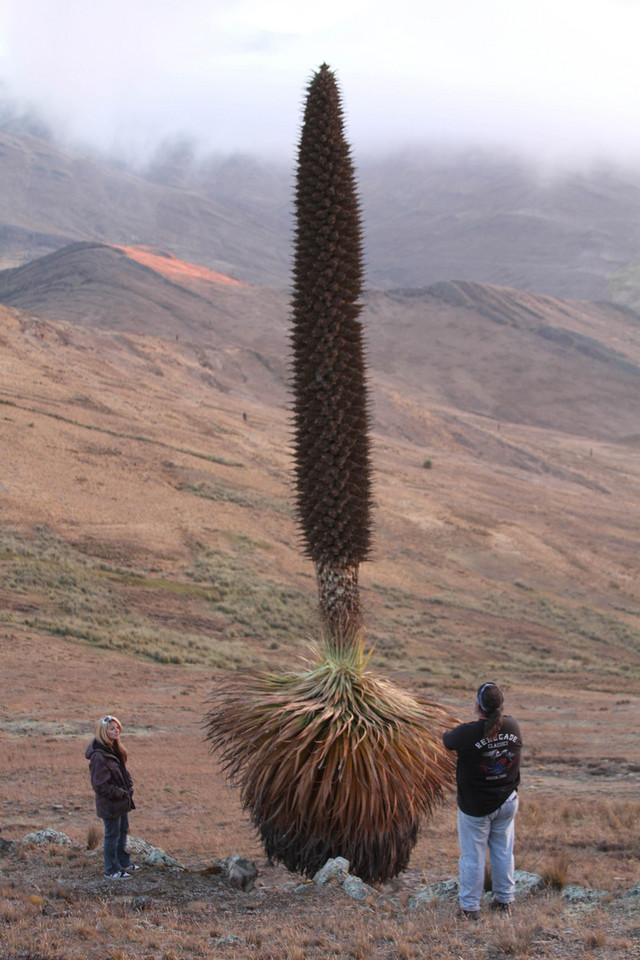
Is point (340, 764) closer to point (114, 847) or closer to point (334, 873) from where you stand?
point (334, 873)

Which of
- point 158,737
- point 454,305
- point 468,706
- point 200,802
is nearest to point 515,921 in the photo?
point 200,802

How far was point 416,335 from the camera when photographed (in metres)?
112

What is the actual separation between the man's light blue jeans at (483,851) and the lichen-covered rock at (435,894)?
423mm

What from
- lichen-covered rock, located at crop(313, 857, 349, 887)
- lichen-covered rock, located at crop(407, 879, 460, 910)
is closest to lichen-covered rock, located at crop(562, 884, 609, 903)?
lichen-covered rock, located at crop(407, 879, 460, 910)

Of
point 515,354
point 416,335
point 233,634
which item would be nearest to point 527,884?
point 233,634

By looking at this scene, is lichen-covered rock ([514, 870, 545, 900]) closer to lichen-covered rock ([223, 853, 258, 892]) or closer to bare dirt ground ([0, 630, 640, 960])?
bare dirt ground ([0, 630, 640, 960])

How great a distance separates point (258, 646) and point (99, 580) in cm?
506

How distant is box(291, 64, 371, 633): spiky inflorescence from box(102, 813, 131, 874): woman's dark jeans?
2.22 meters

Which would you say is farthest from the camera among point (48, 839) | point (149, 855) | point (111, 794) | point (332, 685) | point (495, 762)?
point (48, 839)

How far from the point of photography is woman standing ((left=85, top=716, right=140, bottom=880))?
22.1 ft

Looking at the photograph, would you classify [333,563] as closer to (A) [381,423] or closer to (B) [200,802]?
(B) [200,802]

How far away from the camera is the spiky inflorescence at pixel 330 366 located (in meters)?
7.01

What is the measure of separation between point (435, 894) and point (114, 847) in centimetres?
245

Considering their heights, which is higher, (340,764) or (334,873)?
(340,764)
